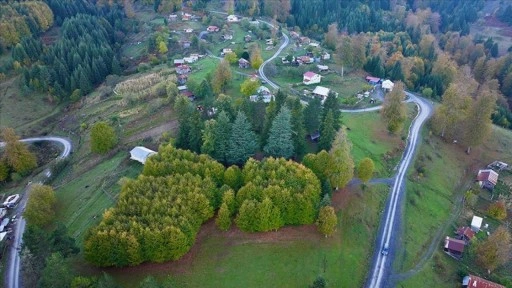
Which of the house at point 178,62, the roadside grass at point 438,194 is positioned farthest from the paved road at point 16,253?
the roadside grass at point 438,194

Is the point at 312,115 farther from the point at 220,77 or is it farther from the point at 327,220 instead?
the point at 220,77

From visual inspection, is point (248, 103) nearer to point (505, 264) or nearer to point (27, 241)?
point (27, 241)

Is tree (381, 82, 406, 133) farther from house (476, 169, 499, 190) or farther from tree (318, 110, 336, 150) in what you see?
house (476, 169, 499, 190)

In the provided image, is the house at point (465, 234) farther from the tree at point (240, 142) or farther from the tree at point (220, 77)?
the tree at point (220, 77)

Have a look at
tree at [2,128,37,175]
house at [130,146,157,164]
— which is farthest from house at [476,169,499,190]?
tree at [2,128,37,175]

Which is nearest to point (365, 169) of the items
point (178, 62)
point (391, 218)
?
point (391, 218)

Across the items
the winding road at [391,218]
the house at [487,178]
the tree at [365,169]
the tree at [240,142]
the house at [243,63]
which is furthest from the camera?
the house at [243,63]
